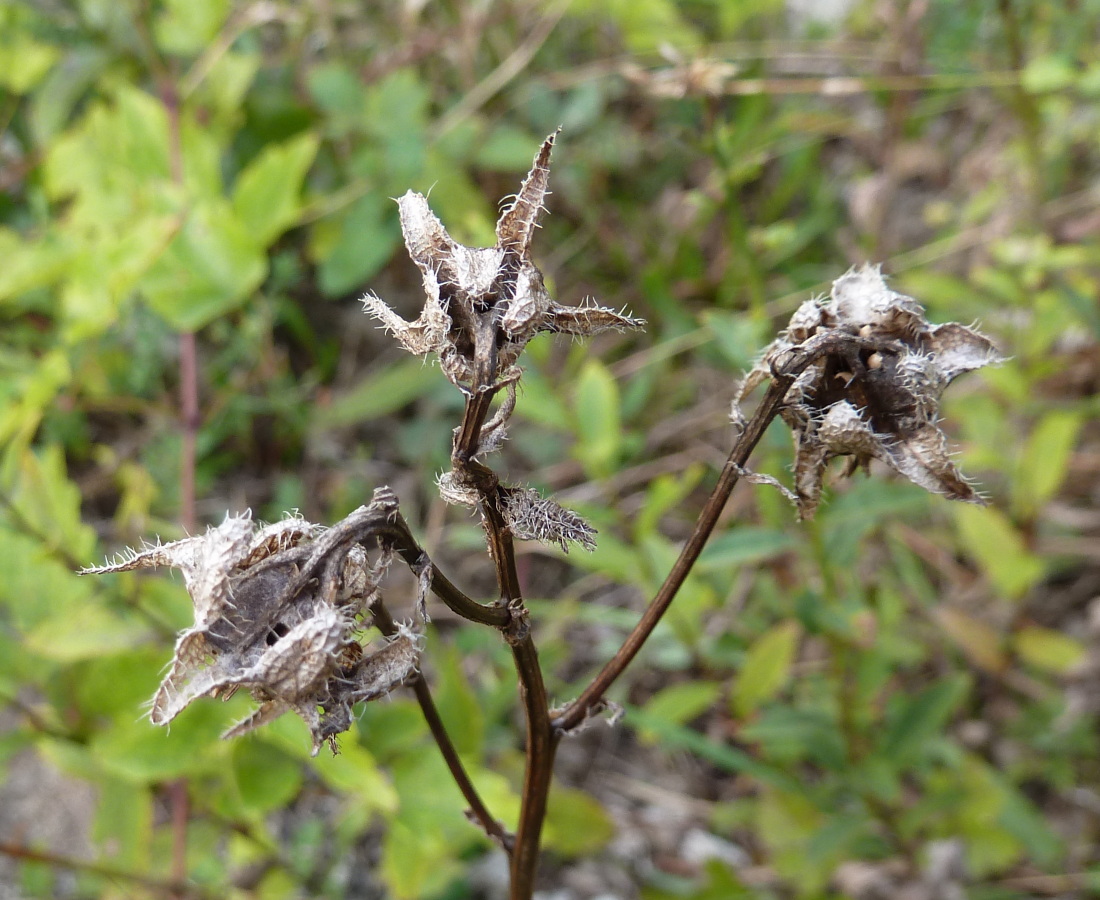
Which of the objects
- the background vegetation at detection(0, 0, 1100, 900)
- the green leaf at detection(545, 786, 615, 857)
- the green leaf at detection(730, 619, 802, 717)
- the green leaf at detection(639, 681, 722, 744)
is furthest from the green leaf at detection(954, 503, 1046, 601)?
the green leaf at detection(545, 786, 615, 857)

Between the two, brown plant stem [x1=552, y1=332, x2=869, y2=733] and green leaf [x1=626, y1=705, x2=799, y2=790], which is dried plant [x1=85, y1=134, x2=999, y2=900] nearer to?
brown plant stem [x1=552, y1=332, x2=869, y2=733]

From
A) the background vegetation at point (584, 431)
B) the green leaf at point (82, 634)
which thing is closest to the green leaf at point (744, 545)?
the background vegetation at point (584, 431)

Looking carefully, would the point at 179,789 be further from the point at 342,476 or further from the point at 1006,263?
the point at 1006,263

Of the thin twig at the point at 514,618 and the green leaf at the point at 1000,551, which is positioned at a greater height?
the green leaf at the point at 1000,551

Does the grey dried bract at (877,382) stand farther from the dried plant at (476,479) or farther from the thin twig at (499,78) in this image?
the thin twig at (499,78)

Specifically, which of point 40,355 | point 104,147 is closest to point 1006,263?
point 104,147

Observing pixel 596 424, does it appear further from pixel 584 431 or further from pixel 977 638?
Result: pixel 977 638
